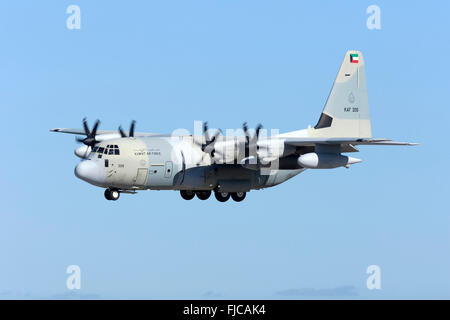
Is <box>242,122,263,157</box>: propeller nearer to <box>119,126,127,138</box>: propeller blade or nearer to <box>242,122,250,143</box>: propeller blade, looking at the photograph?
<box>242,122,250,143</box>: propeller blade

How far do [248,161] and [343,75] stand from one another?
7239 millimetres

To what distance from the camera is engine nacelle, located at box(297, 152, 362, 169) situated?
34.1 metres

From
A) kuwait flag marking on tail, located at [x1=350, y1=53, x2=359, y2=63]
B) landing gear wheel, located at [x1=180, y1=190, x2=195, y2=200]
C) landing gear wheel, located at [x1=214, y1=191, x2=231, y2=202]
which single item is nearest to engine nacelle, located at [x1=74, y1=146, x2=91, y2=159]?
landing gear wheel, located at [x1=180, y1=190, x2=195, y2=200]

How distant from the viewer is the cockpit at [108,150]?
32.8 meters

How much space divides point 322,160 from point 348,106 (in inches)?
197

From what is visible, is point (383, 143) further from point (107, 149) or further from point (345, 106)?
point (107, 149)

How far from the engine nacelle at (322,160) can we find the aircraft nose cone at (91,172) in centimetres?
796

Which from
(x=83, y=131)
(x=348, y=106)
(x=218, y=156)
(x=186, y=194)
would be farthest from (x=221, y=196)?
(x=348, y=106)

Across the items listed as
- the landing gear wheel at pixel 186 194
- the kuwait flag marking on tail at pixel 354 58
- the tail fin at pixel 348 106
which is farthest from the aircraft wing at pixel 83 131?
the kuwait flag marking on tail at pixel 354 58

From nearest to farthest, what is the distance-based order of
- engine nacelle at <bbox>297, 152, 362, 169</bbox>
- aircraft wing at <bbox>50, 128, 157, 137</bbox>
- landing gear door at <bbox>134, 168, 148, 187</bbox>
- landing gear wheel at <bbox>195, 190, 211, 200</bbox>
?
landing gear door at <bbox>134, 168, 148, 187</bbox>, engine nacelle at <bbox>297, 152, 362, 169</bbox>, landing gear wheel at <bbox>195, 190, 211, 200</bbox>, aircraft wing at <bbox>50, 128, 157, 137</bbox>

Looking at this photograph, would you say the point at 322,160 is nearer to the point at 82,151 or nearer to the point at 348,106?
the point at 348,106

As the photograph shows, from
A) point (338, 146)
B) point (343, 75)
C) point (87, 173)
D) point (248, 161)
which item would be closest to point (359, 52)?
point (343, 75)

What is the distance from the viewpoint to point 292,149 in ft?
116

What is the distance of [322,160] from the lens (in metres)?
34.3
